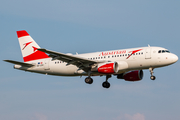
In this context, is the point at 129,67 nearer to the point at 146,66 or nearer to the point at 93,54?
the point at 146,66

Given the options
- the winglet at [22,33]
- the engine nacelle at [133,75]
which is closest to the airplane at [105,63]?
the engine nacelle at [133,75]

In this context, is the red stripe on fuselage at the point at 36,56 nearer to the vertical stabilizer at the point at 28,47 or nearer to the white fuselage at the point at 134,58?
the vertical stabilizer at the point at 28,47

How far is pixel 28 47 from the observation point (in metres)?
47.3

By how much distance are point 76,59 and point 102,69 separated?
11.7ft

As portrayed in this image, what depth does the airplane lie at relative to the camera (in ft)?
129

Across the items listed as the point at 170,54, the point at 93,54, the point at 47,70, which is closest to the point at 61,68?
the point at 47,70

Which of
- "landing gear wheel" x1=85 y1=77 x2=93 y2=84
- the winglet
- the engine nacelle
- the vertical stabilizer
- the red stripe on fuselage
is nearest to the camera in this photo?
"landing gear wheel" x1=85 y1=77 x2=93 y2=84

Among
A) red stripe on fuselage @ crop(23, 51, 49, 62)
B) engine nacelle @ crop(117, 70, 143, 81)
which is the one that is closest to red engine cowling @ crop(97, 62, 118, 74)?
engine nacelle @ crop(117, 70, 143, 81)

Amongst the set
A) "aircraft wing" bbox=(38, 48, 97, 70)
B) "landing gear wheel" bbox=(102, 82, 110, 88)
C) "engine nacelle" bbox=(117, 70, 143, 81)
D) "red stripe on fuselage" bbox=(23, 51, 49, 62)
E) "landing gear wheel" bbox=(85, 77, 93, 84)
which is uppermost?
"red stripe on fuselage" bbox=(23, 51, 49, 62)

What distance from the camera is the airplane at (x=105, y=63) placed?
3938 cm

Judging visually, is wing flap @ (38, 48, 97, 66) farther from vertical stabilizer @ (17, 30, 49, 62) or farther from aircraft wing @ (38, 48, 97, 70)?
vertical stabilizer @ (17, 30, 49, 62)

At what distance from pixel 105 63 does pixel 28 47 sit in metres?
13.6

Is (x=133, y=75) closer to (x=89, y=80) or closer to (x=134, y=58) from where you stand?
(x=134, y=58)

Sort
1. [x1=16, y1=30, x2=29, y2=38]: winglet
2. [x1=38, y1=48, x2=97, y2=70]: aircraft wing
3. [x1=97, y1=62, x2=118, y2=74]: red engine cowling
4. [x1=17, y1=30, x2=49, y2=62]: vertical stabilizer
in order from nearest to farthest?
[x1=38, y1=48, x2=97, y2=70]: aircraft wing
[x1=97, y1=62, x2=118, y2=74]: red engine cowling
[x1=17, y1=30, x2=49, y2=62]: vertical stabilizer
[x1=16, y1=30, x2=29, y2=38]: winglet
